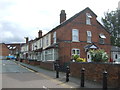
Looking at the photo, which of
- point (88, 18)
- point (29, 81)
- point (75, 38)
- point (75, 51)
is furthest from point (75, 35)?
point (29, 81)

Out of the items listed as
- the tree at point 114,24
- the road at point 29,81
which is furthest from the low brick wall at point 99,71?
the tree at point 114,24

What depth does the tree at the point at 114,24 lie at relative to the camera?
171 feet

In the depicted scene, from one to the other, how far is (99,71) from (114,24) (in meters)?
43.0

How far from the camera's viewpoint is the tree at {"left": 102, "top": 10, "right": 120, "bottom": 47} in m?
52.2

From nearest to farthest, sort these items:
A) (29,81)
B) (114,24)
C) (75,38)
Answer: (29,81) < (75,38) < (114,24)

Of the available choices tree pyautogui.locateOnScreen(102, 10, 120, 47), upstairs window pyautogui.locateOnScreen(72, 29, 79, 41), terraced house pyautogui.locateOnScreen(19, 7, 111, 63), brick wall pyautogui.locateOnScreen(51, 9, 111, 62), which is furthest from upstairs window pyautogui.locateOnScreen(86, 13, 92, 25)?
tree pyautogui.locateOnScreen(102, 10, 120, 47)

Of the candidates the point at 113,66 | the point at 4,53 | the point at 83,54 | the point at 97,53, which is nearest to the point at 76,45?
the point at 83,54

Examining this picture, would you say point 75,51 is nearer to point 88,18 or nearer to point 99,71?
point 88,18

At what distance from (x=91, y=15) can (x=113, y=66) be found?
1921cm

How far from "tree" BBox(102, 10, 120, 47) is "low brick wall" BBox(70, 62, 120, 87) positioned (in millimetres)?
38444

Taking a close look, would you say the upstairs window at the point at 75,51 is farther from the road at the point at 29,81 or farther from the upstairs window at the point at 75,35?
the road at the point at 29,81

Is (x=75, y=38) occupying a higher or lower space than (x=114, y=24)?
lower

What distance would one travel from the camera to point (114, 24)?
52.7 metres

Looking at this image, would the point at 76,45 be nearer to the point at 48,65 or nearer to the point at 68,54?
the point at 68,54
